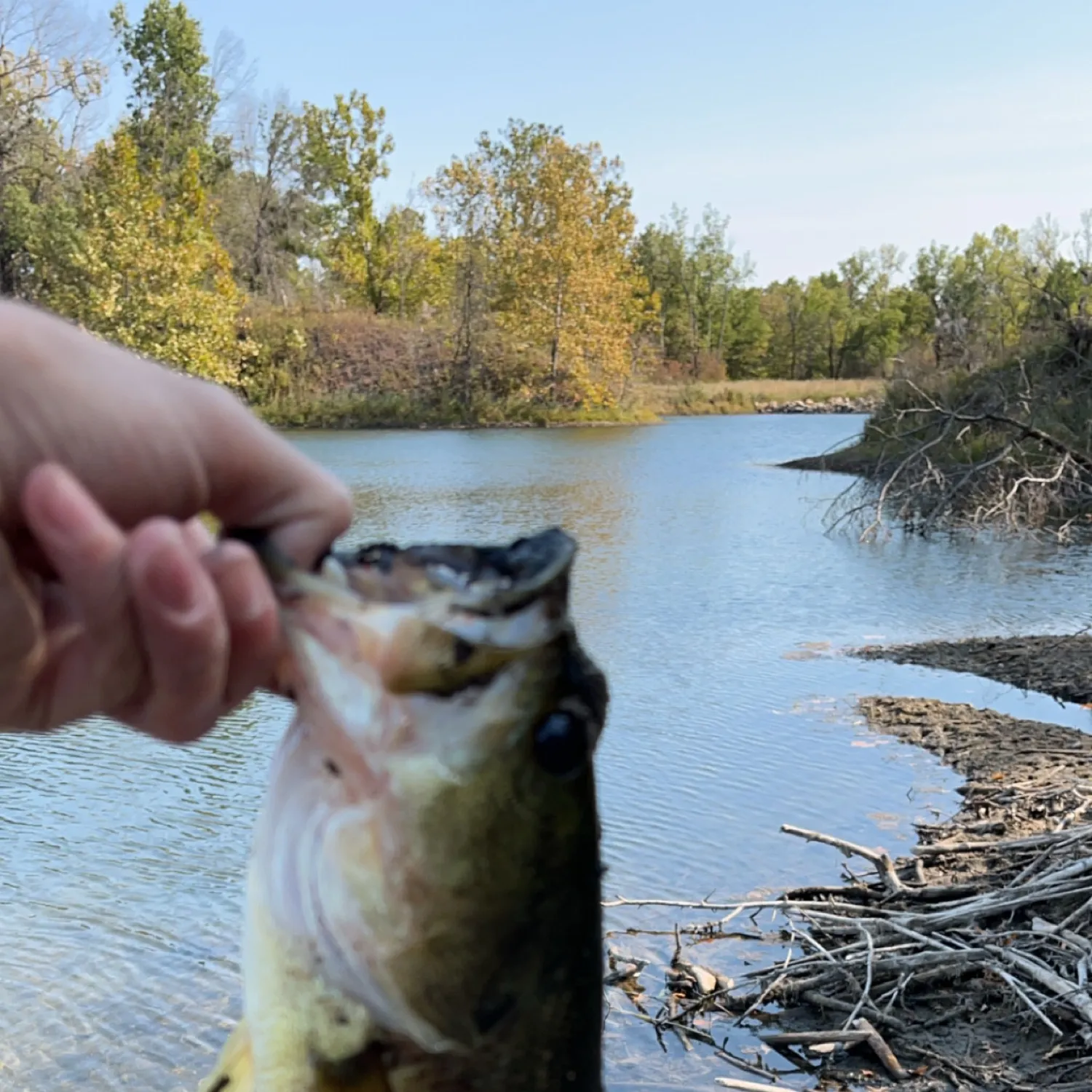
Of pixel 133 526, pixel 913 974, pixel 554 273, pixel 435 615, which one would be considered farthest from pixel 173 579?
pixel 554 273

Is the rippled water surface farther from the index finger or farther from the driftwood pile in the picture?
the index finger

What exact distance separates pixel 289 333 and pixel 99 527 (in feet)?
142

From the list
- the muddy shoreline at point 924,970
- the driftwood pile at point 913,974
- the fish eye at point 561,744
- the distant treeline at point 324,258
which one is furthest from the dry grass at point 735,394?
the fish eye at point 561,744

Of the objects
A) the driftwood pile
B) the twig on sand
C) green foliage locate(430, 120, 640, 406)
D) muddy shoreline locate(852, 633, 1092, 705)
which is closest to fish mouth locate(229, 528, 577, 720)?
the driftwood pile

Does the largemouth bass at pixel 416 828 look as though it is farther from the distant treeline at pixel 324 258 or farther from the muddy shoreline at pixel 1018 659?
the distant treeline at pixel 324 258

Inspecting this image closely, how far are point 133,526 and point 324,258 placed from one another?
54.2 m

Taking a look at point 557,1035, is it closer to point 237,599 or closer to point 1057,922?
point 237,599

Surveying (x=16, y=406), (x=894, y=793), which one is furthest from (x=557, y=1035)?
(x=894, y=793)

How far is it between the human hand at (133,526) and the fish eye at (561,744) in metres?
0.29

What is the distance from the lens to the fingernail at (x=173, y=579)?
117 centimetres

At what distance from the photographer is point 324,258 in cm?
5316

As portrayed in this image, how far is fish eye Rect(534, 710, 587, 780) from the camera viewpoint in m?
1.19

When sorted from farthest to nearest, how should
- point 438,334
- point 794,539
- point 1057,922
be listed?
1. point 438,334
2. point 794,539
3. point 1057,922

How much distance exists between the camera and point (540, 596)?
111 centimetres
